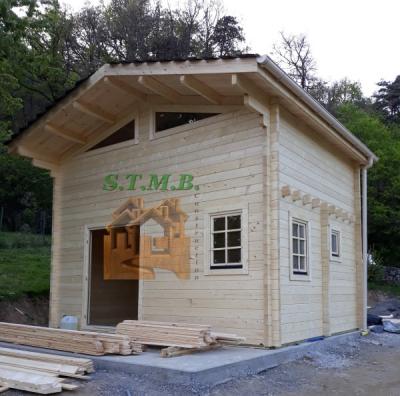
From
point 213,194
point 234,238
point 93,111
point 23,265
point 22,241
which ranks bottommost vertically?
point 23,265

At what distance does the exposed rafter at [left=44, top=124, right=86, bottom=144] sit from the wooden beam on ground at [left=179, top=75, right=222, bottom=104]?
348 cm

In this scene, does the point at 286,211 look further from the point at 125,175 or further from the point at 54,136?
the point at 54,136

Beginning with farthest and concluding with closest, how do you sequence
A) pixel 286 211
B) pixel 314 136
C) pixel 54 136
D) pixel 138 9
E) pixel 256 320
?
pixel 138 9 < pixel 54 136 < pixel 314 136 < pixel 286 211 < pixel 256 320

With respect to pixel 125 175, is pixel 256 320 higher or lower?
lower

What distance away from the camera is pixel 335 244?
10.5m

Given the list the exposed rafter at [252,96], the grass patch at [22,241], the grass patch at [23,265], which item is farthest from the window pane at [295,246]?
the grass patch at [22,241]

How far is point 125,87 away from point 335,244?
204 inches

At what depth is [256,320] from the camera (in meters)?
7.69

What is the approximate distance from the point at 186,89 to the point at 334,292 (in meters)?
4.87

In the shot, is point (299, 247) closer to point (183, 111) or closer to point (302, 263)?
point (302, 263)

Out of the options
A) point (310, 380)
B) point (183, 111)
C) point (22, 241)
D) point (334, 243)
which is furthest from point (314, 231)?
point (22, 241)

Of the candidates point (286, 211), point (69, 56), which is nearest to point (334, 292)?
point (286, 211)

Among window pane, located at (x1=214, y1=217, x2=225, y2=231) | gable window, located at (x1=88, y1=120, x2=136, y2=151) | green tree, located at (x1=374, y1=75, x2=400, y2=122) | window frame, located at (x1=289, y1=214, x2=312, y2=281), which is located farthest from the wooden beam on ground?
green tree, located at (x1=374, y1=75, x2=400, y2=122)

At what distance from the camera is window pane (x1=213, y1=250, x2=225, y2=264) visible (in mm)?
8266
